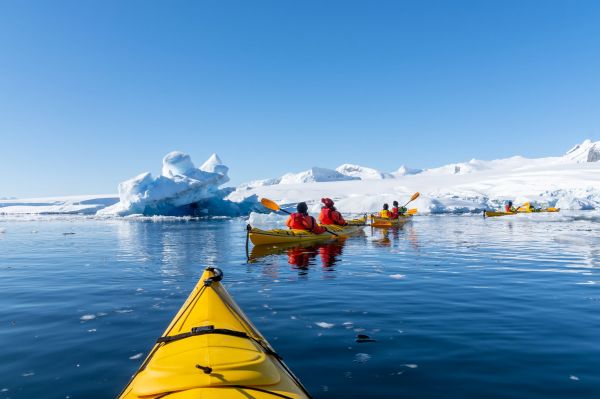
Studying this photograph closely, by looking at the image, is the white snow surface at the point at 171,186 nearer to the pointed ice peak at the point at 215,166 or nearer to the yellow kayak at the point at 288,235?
the pointed ice peak at the point at 215,166

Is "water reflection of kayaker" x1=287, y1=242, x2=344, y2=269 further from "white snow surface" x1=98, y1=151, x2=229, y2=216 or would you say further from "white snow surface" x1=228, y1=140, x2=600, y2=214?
"white snow surface" x1=228, y1=140, x2=600, y2=214

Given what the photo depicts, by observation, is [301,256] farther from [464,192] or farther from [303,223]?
[464,192]

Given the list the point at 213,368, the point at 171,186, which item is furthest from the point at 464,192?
the point at 213,368

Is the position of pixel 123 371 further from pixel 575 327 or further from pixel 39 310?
pixel 575 327

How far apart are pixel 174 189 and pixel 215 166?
5.90 m

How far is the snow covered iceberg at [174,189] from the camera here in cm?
4091

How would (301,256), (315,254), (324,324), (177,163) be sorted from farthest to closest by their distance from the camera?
(177,163) → (315,254) → (301,256) → (324,324)

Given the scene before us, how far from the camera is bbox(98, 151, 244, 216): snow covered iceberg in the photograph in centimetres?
4091

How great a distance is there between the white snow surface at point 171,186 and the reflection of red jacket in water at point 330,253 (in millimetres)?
29290

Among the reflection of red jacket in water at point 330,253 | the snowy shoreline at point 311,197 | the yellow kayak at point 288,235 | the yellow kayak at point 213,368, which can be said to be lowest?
the reflection of red jacket in water at point 330,253

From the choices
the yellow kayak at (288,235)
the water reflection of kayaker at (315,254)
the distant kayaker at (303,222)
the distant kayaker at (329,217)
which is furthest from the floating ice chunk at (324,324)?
the distant kayaker at (329,217)

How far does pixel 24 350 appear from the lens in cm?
448

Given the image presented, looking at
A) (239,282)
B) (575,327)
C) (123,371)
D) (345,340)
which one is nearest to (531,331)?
(575,327)

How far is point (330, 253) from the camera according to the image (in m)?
12.7
